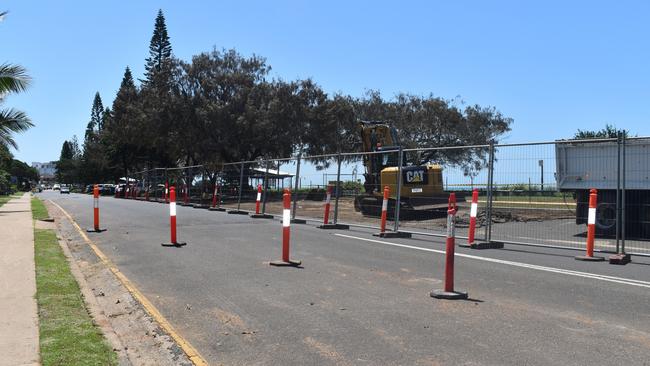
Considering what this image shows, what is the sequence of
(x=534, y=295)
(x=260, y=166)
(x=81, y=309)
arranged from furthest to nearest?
(x=260, y=166), (x=534, y=295), (x=81, y=309)

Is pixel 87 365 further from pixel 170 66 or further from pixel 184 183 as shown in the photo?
pixel 170 66

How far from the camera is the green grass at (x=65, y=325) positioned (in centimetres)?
477

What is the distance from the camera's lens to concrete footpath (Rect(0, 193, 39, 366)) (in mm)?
4836

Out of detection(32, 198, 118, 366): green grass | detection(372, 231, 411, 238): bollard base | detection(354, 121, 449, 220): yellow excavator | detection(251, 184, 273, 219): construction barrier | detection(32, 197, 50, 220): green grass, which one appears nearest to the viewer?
detection(32, 198, 118, 366): green grass

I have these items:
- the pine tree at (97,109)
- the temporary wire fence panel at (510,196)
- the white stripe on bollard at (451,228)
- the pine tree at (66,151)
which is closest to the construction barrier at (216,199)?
the temporary wire fence panel at (510,196)

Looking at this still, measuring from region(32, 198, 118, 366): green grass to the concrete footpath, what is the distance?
8 cm

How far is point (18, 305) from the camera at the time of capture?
6531 mm

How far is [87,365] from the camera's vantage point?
4.57 m

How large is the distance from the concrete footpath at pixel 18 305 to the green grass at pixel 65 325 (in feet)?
0.27

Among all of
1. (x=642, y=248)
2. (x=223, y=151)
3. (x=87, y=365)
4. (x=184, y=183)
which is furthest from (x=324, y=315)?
(x=223, y=151)

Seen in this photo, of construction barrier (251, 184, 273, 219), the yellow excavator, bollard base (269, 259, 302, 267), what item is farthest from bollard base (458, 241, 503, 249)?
construction barrier (251, 184, 273, 219)

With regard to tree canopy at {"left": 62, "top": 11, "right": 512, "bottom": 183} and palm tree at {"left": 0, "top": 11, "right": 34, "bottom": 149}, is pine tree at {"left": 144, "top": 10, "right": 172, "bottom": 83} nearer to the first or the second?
tree canopy at {"left": 62, "top": 11, "right": 512, "bottom": 183}

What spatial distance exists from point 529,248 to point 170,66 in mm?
35416

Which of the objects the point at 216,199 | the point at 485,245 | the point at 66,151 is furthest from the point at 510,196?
the point at 66,151
